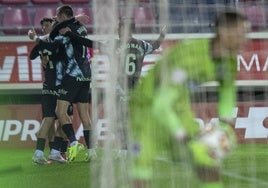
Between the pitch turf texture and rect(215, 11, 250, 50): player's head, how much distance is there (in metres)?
1.39

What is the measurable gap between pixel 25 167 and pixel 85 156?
85cm

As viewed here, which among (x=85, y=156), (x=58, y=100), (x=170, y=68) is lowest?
(x=85, y=156)

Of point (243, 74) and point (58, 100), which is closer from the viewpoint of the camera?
point (58, 100)

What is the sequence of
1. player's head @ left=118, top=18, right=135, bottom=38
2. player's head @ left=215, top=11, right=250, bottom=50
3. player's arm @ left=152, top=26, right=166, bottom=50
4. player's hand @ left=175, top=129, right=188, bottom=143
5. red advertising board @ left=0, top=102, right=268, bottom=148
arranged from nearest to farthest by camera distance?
1. player's hand @ left=175, top=129, right=188, bottom=143
2. player's head @ left=215, top=11, right=250, bottom=50
3. player's head @ left=118, top=18, right=135, bottom=38
4. player's arm @ left=152, top=26, right=166, bottom=50
5. red advertising board @ left=0, top=102, right=268, bottom=148

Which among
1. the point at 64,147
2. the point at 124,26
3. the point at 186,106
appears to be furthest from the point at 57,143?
the point at 186,106

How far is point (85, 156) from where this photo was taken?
975cm

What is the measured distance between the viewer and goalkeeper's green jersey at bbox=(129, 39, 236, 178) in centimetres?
491

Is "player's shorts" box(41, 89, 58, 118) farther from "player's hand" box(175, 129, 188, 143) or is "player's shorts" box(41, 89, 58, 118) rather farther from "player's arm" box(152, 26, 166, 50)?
"player's hand" box(175, 129, 188, 143)

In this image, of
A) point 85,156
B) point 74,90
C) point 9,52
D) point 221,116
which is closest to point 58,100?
point 74,90

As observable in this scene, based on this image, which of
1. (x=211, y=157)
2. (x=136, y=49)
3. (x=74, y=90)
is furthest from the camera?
(x=74, y=90)

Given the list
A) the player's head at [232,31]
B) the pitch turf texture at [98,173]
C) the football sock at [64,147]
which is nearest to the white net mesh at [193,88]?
the pitch turf texture at [98,173]

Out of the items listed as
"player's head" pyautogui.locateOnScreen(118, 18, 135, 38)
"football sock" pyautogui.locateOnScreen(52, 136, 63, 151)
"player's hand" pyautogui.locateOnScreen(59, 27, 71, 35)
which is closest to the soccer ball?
"player's head" pyautogui.locateOnScreen(118, 18, 135, 38)

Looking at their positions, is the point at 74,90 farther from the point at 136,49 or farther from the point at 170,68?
the point at 170,68

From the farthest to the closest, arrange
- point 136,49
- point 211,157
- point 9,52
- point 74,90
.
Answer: point 9,52 → point 74,90 → point 136,49 → point 211,157
